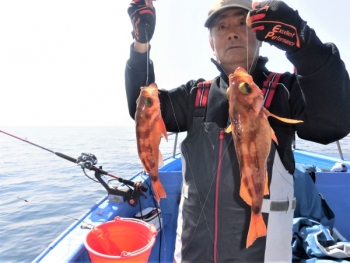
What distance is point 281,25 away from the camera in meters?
1.68

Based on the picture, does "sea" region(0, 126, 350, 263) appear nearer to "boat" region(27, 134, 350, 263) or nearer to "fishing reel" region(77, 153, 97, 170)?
"boat" region(27, 134, 350, 263)

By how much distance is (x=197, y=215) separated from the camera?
2.10 metres

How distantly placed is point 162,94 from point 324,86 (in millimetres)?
1340

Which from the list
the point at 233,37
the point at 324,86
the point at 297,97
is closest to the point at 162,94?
the point at 233,37

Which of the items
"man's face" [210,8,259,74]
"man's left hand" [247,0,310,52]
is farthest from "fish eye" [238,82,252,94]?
"man's face" [210,8,259,74]

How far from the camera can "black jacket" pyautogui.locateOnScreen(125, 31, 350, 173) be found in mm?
1699

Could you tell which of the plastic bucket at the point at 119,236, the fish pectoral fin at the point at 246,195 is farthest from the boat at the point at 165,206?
the fish pectoral fin at the point at 246,195

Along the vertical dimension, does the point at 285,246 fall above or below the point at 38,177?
above

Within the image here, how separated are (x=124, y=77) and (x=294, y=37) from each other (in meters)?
1.45

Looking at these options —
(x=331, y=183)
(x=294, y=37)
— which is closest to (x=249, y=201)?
(x=294, y=37)

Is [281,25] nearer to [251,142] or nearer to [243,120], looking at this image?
[243,120]

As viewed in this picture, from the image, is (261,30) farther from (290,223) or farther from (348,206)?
(348,206)

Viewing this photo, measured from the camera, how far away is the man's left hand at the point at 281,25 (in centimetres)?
168

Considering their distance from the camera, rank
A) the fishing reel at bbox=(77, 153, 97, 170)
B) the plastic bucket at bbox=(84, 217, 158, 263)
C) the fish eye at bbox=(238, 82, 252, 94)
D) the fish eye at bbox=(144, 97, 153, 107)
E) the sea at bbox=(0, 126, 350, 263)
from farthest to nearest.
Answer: the sea at bbox=(0, 126, 350, 263), the fishing reel at bbox=(77, 153, 97, 170), the plastic bucket at bbox=(84, 217, 158, 263), the fish eye at bbox=(144, 97, 153, 107), the fish eye at bbox=(238, 82, 252, 94)
